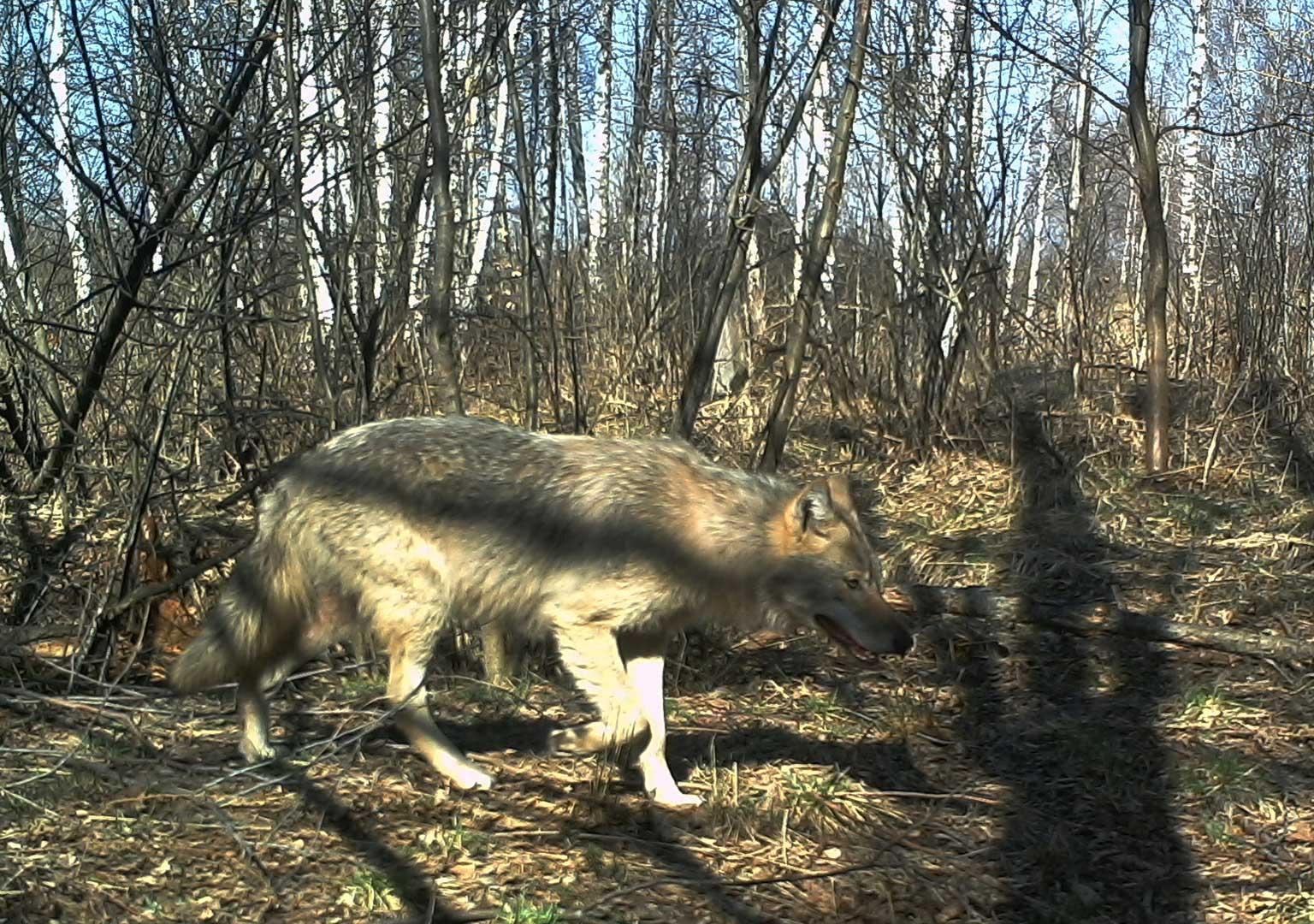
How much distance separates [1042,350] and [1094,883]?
7814 mm

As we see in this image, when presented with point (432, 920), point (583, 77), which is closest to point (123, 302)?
point (432, 920)

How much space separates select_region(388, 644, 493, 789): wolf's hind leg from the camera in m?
5.28

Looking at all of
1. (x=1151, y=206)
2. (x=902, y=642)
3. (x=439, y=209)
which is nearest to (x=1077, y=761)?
(x=902, y=642)

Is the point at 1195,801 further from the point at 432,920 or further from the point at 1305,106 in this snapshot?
the point at 1305,106

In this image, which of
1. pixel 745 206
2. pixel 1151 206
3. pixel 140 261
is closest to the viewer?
pixel 140 261

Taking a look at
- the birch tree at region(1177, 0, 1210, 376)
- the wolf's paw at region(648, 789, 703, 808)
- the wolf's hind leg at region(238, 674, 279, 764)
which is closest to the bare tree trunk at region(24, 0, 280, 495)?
the wolf's hind leg at region(238, 674, 279, 764)

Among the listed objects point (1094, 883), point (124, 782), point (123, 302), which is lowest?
point (1094, 883)

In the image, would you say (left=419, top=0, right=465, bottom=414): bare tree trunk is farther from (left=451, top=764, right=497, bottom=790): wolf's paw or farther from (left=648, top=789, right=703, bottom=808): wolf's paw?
(left=648, top=789, right=703, bottom=808): wolf's paw

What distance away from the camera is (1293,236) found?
1337 cm

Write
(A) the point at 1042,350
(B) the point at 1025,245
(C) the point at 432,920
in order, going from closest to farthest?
(C) the point at 432,920 → (A) the point at 1042,350 → (B) the point at 1025,245

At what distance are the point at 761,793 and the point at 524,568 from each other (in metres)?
1.32

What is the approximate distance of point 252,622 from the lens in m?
5.38

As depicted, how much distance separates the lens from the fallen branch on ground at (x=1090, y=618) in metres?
7.00

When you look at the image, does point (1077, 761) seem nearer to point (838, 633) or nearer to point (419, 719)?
point (838, 633)
